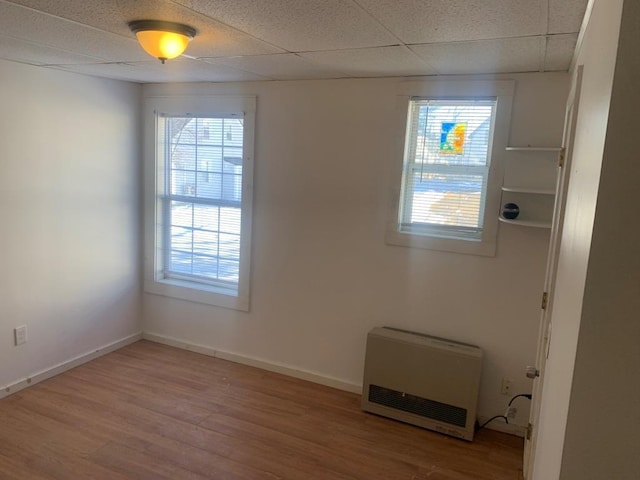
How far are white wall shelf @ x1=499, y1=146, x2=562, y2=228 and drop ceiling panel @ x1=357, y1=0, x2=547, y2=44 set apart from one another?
0.97m

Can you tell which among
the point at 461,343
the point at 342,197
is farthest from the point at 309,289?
the point at 461,343

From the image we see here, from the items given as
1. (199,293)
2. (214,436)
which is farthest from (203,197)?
(214,436)

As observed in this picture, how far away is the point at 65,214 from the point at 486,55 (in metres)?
3.04

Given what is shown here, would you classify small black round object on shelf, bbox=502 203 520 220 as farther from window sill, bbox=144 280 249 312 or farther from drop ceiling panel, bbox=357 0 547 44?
window sill, bbox=144 280 249 312

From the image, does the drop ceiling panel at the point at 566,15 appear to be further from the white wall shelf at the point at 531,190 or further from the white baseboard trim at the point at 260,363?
the white baseboard trim at the point at 260,363

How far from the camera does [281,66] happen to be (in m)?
2.92

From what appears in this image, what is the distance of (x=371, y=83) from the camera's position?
3189 millimetres

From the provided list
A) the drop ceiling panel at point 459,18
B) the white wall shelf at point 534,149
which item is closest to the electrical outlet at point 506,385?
the white wall shelf at point 534,149

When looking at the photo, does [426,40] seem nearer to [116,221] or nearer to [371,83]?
[371,83]

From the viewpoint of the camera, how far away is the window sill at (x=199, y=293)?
3896mm

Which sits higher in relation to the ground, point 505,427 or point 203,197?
point 203,197

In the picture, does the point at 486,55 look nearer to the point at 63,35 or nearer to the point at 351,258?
the point at 351,258

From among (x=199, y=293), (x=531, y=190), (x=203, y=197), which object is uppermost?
(x=531, y=190)

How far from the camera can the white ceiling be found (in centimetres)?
174
